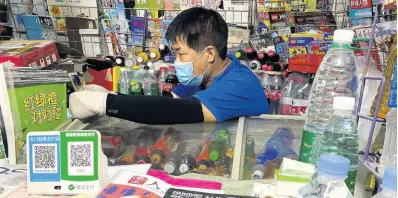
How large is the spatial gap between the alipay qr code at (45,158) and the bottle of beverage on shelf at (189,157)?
44cm

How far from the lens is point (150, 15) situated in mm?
2838

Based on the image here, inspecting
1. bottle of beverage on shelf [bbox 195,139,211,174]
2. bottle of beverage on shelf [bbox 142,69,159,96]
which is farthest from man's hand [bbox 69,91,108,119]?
bottle of beverage on shelf [bbox 142,69,159,96]

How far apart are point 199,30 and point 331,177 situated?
1370 mm

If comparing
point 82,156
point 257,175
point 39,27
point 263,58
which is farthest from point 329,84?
point 39,27

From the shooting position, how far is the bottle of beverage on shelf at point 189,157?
47.5 inches

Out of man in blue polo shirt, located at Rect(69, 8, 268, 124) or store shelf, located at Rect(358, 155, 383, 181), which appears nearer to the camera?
store shelf, located at Rect(358, 155, 383, 181)

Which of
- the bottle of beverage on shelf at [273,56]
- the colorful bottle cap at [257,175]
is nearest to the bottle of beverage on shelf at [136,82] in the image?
the bottle of beverage on shelf at [273,56]

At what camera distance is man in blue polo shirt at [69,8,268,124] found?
148 cm

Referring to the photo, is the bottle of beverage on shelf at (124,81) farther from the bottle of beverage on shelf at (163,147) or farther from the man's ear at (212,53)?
the bottle of beverage on shelf at (163,147)

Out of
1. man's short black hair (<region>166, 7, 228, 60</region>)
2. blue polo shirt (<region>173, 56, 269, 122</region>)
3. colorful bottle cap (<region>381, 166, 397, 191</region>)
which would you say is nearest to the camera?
colorful bottle cap (<region>381, 166, 397, 191</region>)

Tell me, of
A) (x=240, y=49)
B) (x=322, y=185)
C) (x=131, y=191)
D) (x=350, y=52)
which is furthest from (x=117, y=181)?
(x=240, y=49)

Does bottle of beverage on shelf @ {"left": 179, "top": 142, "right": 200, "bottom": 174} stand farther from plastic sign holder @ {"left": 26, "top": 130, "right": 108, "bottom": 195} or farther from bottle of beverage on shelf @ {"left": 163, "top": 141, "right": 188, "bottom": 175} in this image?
plastic sign holder @ {"left": 26, "top": 130, "right": 108, "bottom": 195}

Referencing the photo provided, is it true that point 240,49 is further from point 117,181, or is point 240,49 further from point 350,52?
point 117,181

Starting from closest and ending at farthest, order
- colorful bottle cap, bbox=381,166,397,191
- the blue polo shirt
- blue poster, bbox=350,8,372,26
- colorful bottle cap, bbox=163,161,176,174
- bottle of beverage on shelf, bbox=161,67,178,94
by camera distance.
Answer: colorful bottle cap, bbox=381,166,397,191 → colorful bottle cap, bbox=163,161,176,174 → the blue polo shirt → blue poster, bbox=350,8,372,26 → bottle of beverage on shelf, bbox=161,67,178,94
